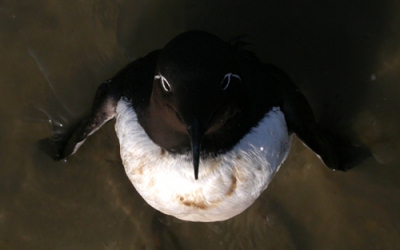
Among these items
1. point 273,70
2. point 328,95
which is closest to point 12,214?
point 273,70

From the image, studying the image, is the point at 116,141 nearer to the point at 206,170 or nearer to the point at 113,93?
the point at 113,93

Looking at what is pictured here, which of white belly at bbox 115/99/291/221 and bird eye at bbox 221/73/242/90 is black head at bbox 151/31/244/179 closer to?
bird eye at bbox 221/73/242/90

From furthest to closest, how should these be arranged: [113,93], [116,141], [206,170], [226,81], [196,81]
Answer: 1. [116,141]
2. [113,93]
3. [206,170]
4. [226,81]
5. [196,81]

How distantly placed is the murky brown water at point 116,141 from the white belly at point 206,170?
2.60ft

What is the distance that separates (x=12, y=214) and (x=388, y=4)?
397 cm

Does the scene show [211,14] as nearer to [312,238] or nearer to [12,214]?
[312,238]

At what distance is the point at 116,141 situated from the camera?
3.60 meters

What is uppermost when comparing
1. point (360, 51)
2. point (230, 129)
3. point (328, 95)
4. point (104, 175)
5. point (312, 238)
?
point (230, 129)

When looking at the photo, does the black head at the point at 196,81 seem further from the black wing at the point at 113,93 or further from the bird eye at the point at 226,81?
the black wing at the point at 113,93

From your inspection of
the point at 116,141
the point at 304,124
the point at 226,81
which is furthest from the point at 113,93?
the point at 304,124

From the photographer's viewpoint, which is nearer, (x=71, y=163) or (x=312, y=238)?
(x=312, y=238)

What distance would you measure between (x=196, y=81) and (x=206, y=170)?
768mm

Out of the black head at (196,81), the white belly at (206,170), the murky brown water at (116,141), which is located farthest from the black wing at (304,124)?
the black head at (196,81)

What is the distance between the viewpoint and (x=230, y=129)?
2262 mm
